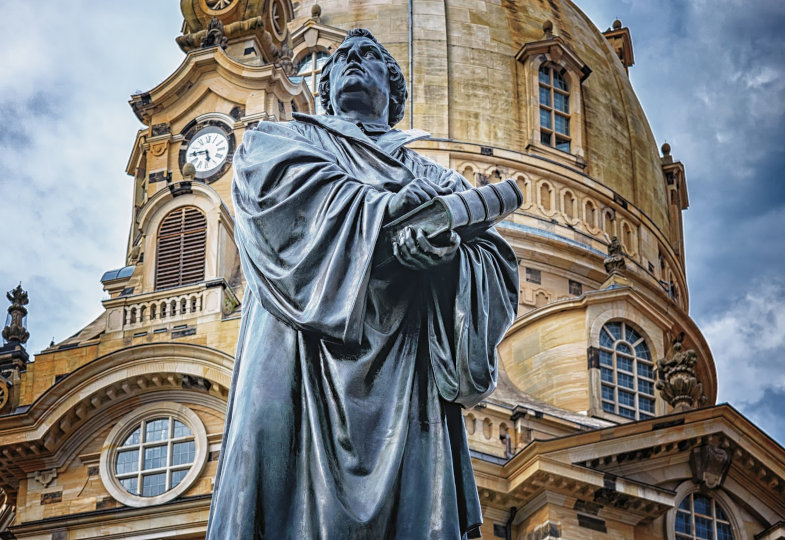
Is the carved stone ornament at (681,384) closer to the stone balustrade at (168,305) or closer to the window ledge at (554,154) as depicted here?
the stone balustrade at (168,305)

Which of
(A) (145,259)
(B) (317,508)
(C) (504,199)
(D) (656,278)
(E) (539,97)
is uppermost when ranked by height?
(E) (539,97)

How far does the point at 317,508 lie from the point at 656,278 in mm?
42932

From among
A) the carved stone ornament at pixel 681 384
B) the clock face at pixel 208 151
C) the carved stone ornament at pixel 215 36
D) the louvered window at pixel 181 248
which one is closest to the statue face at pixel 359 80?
the louvered window at pixel 181 248

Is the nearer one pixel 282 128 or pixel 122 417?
pixel 282 128

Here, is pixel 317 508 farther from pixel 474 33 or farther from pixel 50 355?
pixel 474 33

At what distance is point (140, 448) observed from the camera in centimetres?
2906

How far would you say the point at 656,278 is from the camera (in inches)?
1863

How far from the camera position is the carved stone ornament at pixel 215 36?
37656 mm

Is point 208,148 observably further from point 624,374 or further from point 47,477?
point 624,374

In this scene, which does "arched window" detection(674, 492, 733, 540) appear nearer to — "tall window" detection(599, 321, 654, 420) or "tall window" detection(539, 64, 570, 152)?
"tall window" detection(599, 321, 654, 420)

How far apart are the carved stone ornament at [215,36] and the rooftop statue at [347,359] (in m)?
32.7

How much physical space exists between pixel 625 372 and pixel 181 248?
420 inches

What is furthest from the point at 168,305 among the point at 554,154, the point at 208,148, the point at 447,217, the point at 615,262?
the point at 447,217

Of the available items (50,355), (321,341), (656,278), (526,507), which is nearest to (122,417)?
(50,355)
